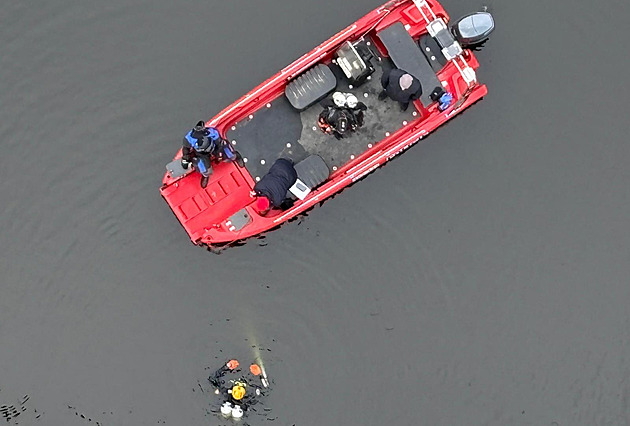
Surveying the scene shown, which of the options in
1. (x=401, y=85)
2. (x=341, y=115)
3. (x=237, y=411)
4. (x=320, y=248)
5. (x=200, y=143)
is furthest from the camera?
(x=320, y=248)

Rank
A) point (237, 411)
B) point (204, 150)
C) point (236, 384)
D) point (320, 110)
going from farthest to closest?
1. point (236, 384)
2. point (320, 110)
3. point (237, 411)
4. point (204, 150)

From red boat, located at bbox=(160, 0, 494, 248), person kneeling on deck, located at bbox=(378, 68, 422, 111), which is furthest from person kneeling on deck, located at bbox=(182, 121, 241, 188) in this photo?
person kneeling on deck, located at bbox=(378, 68, 422, 111)

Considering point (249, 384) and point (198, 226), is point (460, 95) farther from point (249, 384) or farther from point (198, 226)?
point (249, 384)

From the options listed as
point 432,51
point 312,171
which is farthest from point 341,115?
point 432,51

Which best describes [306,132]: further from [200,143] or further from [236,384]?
[236,384]

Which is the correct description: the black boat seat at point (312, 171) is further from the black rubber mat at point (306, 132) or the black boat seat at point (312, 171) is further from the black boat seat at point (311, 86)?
the black boat seat at point (311, 86)

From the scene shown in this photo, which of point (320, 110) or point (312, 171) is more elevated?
point (320, 110)
